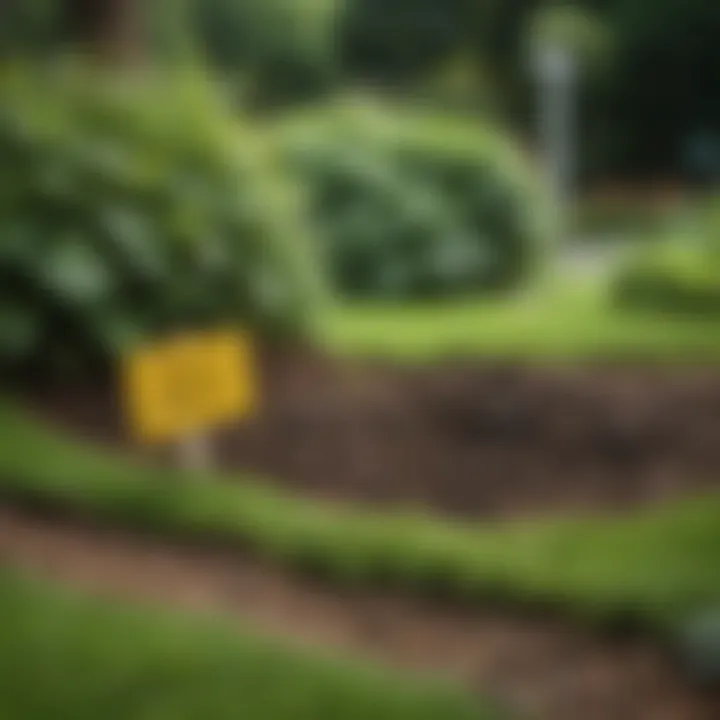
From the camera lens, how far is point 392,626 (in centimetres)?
123

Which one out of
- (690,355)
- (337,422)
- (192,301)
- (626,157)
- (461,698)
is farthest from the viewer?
(192,301)

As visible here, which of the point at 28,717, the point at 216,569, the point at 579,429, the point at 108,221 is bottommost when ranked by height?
the point at 28,717

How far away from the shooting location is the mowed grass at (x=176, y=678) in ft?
3.69

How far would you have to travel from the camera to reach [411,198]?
5.28ft

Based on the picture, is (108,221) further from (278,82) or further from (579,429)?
(579,429)

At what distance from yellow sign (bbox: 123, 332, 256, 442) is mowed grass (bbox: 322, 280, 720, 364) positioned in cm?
27

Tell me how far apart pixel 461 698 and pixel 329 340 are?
66cm

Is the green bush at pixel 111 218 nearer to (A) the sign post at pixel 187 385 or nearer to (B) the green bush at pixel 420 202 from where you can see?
(B) the green bush at pixel 420 202

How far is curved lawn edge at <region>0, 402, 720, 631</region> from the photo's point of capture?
3.99 ft

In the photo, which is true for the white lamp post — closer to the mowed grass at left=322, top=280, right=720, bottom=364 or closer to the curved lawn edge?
the mowed grass at left=322, top=280, right=720, bottom=364

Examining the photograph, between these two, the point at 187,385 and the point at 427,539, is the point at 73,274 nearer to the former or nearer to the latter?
the point at 187,385

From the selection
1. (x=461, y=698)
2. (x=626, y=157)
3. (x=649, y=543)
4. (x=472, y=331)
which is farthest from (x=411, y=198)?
(x=461, y=698)

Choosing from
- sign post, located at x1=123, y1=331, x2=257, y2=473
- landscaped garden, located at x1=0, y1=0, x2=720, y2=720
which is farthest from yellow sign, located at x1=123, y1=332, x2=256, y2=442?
landscaped garden, located at x1=0, y1=0, x2=720, y2=720

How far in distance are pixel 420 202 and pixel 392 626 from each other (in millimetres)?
530
